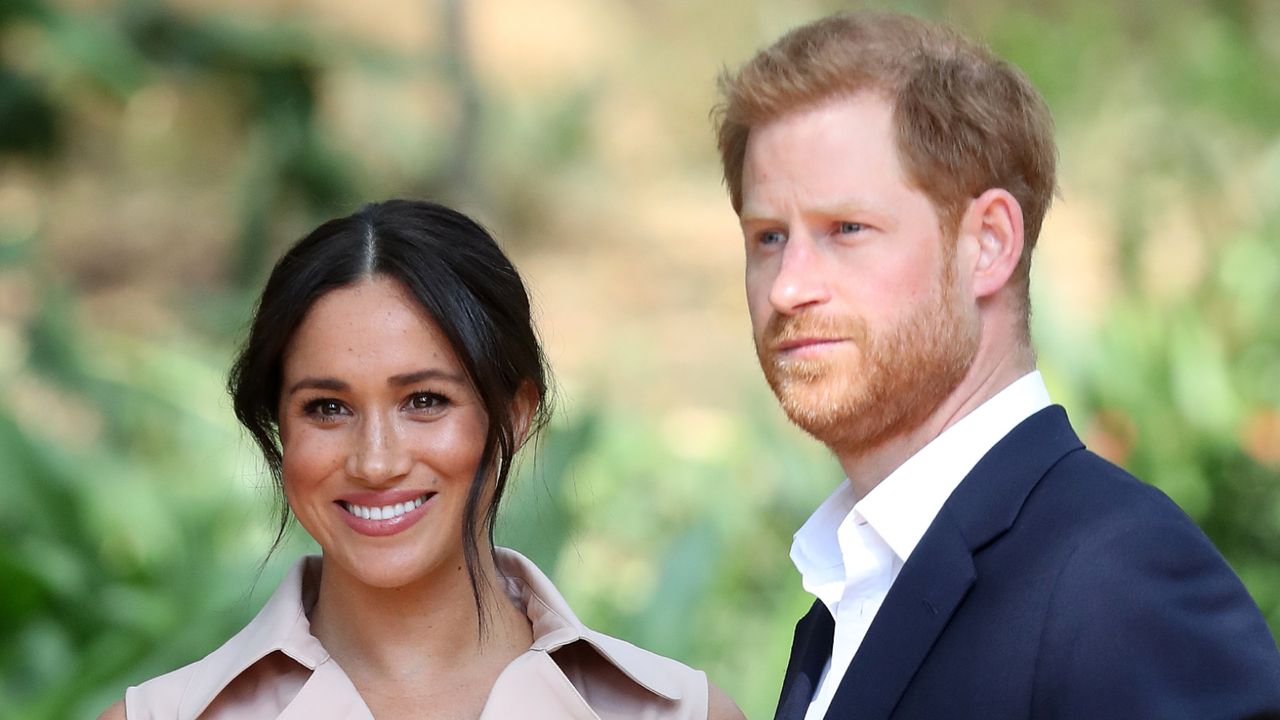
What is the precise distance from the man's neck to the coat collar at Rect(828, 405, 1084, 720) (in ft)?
0.31

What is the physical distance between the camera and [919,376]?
2.12m

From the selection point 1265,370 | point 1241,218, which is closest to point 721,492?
point 1265,370

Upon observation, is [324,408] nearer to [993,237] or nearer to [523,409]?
[523,409]

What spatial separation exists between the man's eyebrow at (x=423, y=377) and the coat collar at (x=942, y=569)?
697 millimetres

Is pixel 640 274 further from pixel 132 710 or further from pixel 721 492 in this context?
pixel 132 710

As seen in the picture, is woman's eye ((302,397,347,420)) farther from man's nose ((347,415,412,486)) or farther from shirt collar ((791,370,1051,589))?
shirt collar ((791,370,1051,589))

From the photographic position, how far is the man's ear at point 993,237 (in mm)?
2162

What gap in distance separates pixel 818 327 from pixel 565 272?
747cm

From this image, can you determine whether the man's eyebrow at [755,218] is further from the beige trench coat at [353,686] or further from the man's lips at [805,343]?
the beige trench coat at [353,686]

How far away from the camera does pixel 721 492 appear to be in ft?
18.7

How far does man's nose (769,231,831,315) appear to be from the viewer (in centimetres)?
212

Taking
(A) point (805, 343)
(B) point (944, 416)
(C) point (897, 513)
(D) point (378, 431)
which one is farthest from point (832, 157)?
(D) point (378, 431)

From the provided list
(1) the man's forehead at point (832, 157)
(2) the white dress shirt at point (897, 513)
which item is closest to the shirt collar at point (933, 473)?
(2) the white dress shirt at point (897, 513)

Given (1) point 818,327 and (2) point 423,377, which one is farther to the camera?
(2) point 423,377
